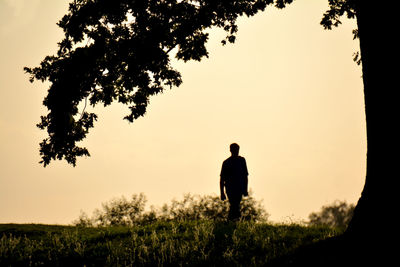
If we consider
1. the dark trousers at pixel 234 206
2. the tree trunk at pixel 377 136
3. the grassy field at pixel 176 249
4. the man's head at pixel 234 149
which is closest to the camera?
the tree trunk at pixel 377 136

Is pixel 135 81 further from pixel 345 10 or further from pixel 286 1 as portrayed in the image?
pixel 345 10

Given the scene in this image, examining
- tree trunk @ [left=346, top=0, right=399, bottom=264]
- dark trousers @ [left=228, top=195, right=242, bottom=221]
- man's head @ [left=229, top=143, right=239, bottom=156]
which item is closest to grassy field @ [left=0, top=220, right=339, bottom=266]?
dark trousers @ [left=228, top=195, right=242, bottom=221]

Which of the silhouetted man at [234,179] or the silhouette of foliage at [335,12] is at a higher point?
the silhouette of foliage at [335,12]

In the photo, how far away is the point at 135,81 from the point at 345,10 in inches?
279

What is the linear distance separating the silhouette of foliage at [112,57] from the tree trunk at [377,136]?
484cm

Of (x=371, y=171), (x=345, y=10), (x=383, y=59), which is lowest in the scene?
(x=371, y=171)

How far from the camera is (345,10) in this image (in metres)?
10.4

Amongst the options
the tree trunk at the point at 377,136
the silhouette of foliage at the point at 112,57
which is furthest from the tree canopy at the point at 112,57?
the tree trunk at the point at 377,136

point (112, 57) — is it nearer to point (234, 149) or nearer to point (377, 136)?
point (234, 149)

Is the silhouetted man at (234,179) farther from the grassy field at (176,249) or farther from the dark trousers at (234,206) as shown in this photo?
the grassy field at (176,249)

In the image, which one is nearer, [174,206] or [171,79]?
[171,79]

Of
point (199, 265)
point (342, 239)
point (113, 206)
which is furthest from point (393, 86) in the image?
point (113, 206)

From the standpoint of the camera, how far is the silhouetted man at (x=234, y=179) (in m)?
9.64

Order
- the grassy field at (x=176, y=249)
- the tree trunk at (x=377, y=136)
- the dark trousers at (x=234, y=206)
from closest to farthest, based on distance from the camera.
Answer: the tree trunk at (x=377, y=136), the grassy field at (x=176, y=249), the dark trousers at (x=234, y=206)
